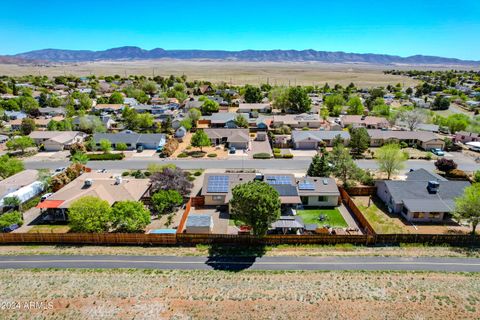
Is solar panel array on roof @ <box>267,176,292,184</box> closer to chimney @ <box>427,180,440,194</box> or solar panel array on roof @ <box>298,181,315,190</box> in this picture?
solar panel array on roof @ <box>298,181,315,190</box>

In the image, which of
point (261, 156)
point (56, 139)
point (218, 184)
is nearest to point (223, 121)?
point (261, 156)

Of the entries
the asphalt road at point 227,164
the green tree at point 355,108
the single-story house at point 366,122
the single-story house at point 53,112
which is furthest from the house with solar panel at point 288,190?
the single-story house at point 53,112

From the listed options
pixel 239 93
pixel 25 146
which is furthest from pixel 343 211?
pixel 239 93

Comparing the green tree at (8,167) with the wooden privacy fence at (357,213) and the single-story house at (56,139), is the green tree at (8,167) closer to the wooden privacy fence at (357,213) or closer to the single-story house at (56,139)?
the single-story house at (56,139)

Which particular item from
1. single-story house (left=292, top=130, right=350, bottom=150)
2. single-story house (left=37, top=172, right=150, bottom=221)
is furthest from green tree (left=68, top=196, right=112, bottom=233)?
single-story house (left=292, top=130, right=350, bottom=150)

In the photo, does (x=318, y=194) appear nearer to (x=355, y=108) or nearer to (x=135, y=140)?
(x=135, y=140)

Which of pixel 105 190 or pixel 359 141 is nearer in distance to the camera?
pixel 105 190
